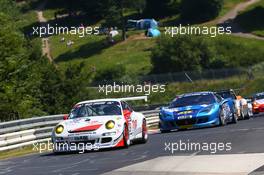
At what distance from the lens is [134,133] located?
1931 centimetres

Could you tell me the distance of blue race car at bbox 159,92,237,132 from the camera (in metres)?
24.0

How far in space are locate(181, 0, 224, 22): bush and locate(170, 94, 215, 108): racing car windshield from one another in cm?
7466

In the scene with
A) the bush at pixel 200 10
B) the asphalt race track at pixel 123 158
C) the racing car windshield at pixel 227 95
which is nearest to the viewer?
the asphalt race track at pixel 123 158

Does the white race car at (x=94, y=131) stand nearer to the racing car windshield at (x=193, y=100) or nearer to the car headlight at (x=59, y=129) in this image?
the car headlight at (x=59, y=129)

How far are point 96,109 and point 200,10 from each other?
83.1m

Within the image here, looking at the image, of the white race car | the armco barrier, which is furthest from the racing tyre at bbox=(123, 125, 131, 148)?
the armco barrier

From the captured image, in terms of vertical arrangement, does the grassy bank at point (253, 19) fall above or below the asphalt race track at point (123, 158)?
above

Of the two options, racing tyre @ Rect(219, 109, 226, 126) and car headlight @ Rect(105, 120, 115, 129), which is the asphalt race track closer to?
car headlight @ Rect(105, 120, 115, 129)

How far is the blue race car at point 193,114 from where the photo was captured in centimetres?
2402

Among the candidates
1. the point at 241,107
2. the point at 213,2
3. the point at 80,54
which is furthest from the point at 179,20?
the point at 241,107

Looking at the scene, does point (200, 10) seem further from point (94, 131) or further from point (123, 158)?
point (123, 158)

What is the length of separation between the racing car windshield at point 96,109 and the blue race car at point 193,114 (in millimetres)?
5002

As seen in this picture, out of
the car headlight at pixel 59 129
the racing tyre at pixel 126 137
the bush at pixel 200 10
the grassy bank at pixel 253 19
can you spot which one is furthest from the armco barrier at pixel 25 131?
the bush at pixel 200 10

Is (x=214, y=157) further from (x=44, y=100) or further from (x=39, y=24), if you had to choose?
→ (x=39, y=24)
